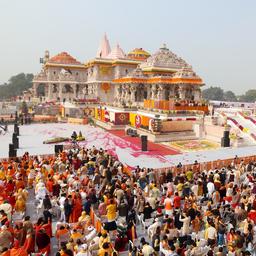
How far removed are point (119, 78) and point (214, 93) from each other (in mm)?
91229

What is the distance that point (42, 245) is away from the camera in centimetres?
755

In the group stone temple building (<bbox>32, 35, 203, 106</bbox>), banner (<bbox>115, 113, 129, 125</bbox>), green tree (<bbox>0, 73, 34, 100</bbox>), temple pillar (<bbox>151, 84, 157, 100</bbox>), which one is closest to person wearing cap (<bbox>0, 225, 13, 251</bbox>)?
banner (<bbox>115, 113, 129, 125</bbox>)

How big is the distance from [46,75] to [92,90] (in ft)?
31.5

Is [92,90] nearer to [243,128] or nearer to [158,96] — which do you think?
[158,96]

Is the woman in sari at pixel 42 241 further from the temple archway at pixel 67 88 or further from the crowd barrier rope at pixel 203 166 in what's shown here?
the temple archway at pixel 67 88

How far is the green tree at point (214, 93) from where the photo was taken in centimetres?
12875

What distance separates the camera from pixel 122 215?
31.2ft

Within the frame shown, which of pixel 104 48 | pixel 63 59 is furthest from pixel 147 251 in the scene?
pixel 104 48

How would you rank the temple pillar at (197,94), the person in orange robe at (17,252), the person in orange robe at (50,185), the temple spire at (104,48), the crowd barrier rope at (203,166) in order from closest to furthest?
the person in orange robe at (17,252), the person in orange robe at (50,185), the crowd barrier rope at (203,166), the temple pillar at (197,94), the temple spire at (104,48)

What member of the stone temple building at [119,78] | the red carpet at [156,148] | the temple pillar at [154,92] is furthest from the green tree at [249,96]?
the red carpet at [156,148]

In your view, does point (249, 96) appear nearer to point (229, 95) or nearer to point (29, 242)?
point (229, 95)

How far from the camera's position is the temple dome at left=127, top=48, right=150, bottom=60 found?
5789cm

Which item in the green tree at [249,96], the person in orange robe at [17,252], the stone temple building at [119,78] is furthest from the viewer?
the green tree at [249,96]

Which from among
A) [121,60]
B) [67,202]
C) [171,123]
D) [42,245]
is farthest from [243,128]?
[121,60]
